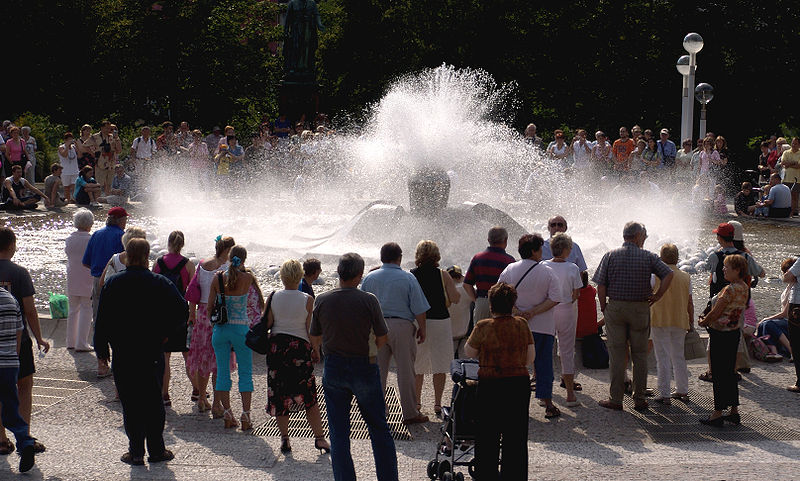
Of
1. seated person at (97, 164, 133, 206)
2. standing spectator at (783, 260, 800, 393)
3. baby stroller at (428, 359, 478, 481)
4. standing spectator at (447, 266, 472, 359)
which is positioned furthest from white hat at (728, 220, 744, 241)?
seated person at (97, 164, 133, 206)

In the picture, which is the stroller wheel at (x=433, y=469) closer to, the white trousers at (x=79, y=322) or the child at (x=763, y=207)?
the white trousers at (x=79, y=322)

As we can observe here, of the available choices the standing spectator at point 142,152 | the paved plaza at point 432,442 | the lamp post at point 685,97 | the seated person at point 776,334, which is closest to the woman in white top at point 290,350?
the paved plaza at point 432,442

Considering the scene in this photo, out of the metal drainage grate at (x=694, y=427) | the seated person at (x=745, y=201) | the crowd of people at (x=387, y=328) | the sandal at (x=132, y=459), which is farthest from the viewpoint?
the seated person at (x=745, y=201)

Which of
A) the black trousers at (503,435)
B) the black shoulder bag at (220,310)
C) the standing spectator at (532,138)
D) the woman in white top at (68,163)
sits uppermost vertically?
the standing spectator at (532,138)

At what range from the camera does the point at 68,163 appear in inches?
889

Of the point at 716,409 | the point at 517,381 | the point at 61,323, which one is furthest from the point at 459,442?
the point at 61,323

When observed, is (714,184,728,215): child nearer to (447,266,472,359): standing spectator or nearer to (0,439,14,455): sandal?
(447,266,472,359): standing spectator

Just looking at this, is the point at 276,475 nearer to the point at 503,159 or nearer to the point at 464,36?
the point at 503,159

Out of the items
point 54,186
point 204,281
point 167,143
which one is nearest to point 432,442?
point 204,281

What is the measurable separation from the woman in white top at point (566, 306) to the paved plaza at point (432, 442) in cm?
30

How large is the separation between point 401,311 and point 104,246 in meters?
3.23

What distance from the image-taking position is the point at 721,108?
37.9 m

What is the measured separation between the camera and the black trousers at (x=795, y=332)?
921 centimetres

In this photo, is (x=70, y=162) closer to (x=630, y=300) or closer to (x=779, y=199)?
(x=779, y=199)
